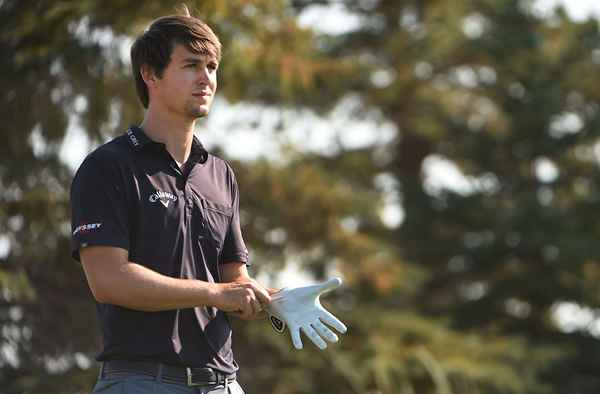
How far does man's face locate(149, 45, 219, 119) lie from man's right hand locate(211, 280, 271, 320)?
54cm

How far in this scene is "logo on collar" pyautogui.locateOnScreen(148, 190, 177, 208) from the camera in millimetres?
3129

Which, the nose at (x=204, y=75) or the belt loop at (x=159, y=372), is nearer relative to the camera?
the belt loop at (x=159, y=372)

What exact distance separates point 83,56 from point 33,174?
3.20 ft

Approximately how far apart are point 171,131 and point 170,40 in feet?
0.87

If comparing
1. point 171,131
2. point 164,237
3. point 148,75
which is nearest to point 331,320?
point 164,237

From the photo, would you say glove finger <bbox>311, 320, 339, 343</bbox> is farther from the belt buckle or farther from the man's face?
the man's face

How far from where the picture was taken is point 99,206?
9.95ft

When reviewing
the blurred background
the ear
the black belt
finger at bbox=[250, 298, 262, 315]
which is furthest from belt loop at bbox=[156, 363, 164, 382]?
the blurred background

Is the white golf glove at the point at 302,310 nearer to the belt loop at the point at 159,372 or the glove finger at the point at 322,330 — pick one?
the glove finger at the point at 322,330

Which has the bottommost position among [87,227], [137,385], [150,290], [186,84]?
[137,385]

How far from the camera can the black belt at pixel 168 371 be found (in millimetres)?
3072

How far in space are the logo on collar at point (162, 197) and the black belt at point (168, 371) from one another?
441 millimetres

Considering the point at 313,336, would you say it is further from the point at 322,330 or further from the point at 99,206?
the point at 99,206

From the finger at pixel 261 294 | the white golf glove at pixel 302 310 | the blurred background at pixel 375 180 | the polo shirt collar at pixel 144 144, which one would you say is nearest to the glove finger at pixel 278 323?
the white golf glove at pixel 302 310
